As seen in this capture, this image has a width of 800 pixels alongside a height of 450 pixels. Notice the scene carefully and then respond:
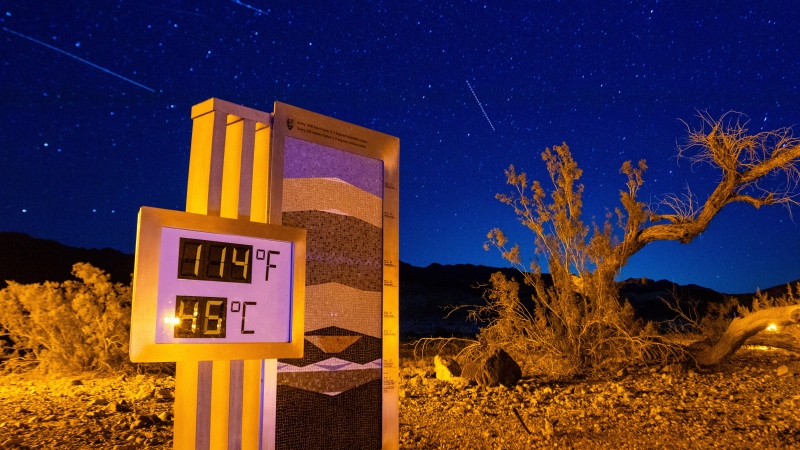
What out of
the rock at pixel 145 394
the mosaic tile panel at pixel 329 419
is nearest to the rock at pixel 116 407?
the rock at pixel 145 394

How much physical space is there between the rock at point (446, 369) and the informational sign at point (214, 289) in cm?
556

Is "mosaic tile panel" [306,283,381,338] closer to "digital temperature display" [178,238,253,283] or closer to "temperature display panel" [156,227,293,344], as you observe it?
"temperature display panel" [156,227,293,344]

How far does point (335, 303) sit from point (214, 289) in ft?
3.36

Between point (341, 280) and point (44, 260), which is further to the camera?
point (44, 260)

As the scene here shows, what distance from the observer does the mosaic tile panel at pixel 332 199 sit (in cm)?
416

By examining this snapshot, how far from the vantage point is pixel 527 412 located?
7121 mm

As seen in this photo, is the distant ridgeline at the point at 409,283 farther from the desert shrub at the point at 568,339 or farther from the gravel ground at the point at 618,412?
the gravel ground at the point at 618,412

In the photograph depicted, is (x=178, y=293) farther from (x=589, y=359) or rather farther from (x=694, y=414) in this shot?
(x=589, y=359)

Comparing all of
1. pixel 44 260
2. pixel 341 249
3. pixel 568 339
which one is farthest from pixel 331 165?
pixel 44 260

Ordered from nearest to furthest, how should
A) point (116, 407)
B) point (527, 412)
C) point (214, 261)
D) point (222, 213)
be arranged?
point (214, 261), point (222, 213), point (116, 407), point (527, 412)

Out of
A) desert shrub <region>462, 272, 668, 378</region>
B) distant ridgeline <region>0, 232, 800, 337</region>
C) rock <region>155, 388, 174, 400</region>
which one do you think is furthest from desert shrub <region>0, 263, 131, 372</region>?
distant ridgeline <region>0, 232, 800, 337</region>

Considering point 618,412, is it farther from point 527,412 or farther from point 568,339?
point 568,339

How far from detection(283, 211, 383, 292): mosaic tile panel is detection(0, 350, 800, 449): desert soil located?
206 centimetres

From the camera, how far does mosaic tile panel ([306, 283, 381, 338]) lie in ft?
13.9
